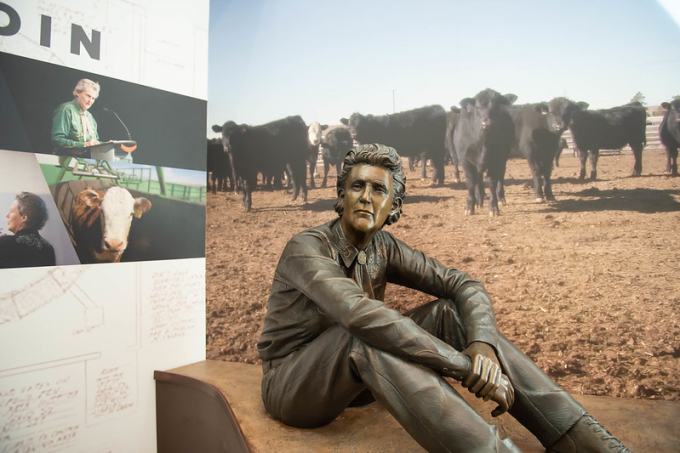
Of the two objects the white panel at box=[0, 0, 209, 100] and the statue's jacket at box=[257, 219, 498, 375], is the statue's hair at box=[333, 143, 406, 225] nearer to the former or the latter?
the statue's jacket at box=[257, 219, 498, 375]

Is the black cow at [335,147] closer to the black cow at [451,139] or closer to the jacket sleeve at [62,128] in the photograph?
the black cow at [451,139]

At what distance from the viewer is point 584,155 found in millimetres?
2883

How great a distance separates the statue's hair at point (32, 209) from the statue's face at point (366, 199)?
161 cm

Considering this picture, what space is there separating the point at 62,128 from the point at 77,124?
84 millimetres

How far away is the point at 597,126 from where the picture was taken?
9.37 feet

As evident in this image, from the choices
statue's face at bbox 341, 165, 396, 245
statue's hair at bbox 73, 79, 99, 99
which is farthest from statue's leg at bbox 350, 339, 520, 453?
statue's hair at bbox 73, 79, 99, 99

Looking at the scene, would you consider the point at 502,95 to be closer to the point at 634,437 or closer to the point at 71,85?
the point at 634,437

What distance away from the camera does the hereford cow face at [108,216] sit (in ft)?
8.85

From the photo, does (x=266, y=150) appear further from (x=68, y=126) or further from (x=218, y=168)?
(x=68, y=126)

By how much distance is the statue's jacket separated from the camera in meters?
1.69

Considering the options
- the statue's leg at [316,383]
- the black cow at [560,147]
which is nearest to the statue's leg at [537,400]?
the statue's leg at [316,383]

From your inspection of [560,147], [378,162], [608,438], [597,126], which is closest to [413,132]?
Answer: [560,147]

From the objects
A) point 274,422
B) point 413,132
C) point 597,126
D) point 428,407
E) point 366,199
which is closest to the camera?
point 428,407

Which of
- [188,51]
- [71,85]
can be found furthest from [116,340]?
[188,51]
